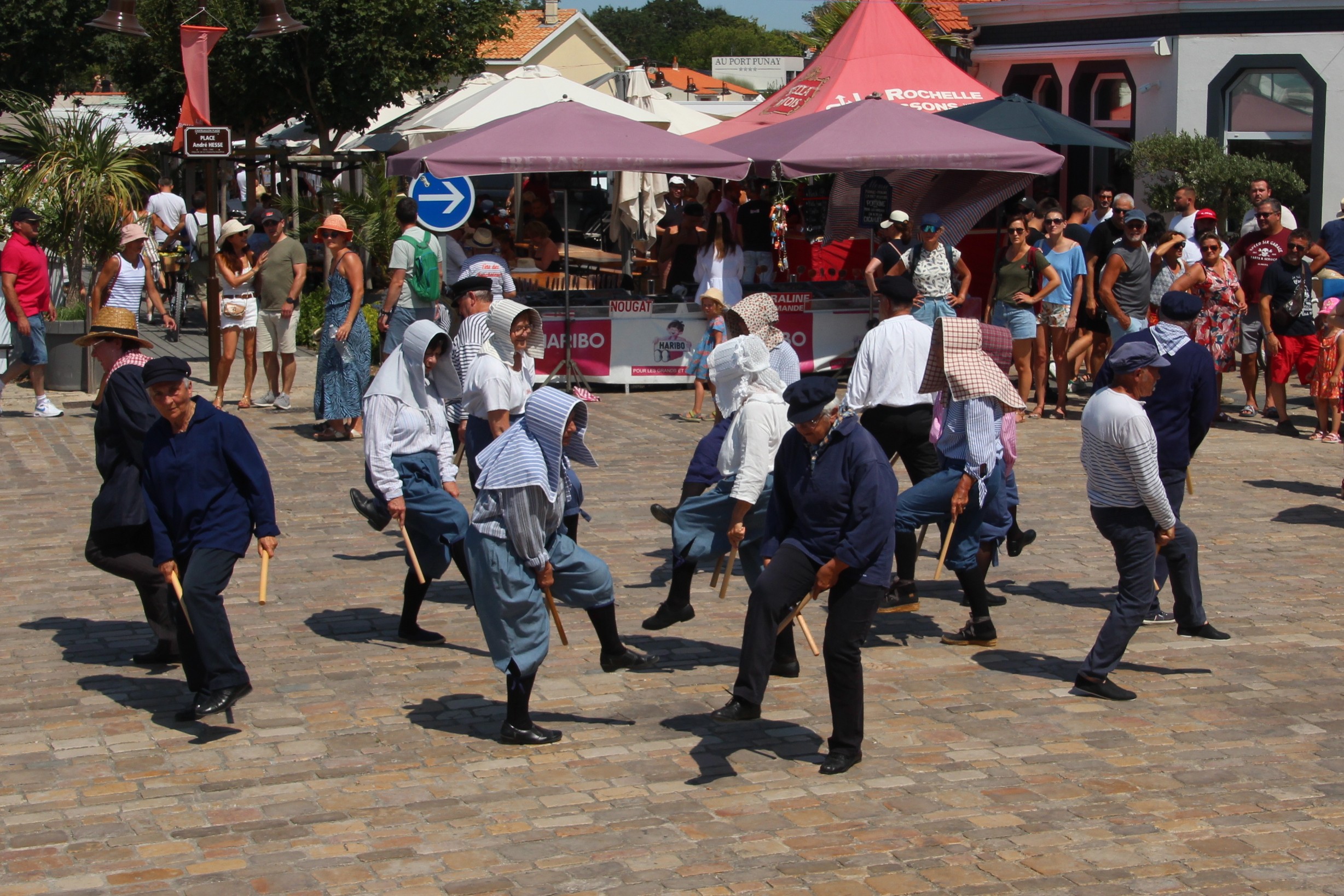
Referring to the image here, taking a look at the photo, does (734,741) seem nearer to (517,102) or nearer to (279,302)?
(279,302)

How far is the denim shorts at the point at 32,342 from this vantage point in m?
13.9

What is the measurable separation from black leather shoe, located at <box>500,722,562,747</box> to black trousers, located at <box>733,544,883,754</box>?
847mm

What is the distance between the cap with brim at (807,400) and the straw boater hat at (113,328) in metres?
3.33

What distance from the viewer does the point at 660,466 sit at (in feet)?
40.2

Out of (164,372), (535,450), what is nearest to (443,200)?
(164,372)

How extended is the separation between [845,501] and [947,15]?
78.1 feet

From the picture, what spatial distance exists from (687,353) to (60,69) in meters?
23.0

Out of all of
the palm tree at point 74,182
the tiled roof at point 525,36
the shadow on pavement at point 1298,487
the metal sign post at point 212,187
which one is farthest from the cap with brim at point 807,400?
the tiled roof at point 525,36

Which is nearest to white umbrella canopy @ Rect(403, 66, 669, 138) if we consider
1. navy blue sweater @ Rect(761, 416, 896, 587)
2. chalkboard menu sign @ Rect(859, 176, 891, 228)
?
chalkboard menu sign @ Rect(859, 176, 891, 228)

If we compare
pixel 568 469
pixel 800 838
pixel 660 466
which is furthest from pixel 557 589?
pixel 660 466

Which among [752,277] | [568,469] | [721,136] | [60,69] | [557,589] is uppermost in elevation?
[60,69]

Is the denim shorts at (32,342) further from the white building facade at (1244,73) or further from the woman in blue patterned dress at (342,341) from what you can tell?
the white building facade at (1244,73)

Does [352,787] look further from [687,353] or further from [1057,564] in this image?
[687,353]

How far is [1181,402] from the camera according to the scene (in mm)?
7859
